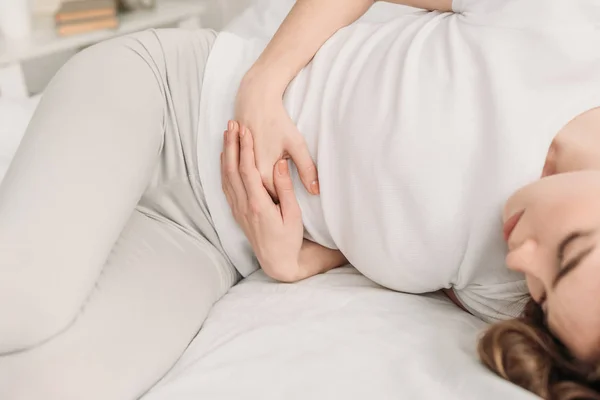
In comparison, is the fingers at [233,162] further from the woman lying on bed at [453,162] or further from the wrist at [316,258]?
the wrist at [316,258]

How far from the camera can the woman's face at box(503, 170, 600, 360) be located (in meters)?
0.59

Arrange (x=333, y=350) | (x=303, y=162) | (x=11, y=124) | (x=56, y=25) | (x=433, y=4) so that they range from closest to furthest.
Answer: (x=333, y=350), (x=303, y=162), (x=433, y=4), (x=11, y=124), (x=56, y=25)

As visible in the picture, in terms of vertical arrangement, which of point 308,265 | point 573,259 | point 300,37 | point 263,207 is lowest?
point 308,265

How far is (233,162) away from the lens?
87cm

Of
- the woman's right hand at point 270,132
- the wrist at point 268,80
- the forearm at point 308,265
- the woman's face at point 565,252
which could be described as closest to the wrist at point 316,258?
the forearm at point 308,265

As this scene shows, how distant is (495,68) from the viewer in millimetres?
772

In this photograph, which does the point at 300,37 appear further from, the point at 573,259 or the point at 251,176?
the point at 573,259

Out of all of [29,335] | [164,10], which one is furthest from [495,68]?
[164,10]

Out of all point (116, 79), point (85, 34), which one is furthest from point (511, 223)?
point (85, 34)

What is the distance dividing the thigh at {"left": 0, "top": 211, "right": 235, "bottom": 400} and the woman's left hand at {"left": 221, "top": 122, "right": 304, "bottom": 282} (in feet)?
0.32

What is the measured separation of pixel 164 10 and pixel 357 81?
1.25 metres

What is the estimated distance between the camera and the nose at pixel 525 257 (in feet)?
2.06

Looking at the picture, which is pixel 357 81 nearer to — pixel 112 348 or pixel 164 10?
pixel 112 348

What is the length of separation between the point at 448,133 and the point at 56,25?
1288 millimetres
